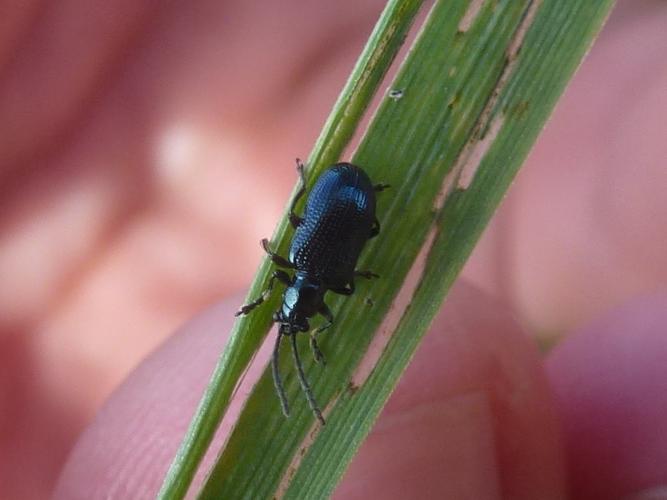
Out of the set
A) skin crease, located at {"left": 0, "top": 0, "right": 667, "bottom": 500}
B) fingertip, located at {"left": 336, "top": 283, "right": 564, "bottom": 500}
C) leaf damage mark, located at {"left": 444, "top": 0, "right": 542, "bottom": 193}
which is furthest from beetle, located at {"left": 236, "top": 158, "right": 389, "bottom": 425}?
skin crease, located at {"left": 0, "top": 0, "right": 667, "bottom": 500}

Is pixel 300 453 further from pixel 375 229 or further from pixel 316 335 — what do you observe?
pixel 375 229

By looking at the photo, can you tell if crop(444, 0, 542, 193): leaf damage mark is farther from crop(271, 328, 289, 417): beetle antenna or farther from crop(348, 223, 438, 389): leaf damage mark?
crop(271, 328, 289, 417): beetle antenna

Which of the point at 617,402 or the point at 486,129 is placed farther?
the point at 617,402

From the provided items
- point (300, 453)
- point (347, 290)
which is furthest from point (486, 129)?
point (300, 453)

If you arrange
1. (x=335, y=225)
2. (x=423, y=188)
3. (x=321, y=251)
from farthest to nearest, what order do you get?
(x=321, y=251)
(x=335, y=225)
(x=423, y=188)

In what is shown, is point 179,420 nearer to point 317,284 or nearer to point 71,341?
point 317,284

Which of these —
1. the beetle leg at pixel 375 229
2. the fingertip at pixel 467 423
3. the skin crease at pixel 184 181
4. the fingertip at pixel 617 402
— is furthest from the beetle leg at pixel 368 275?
the skin crease at pixel 184 181
